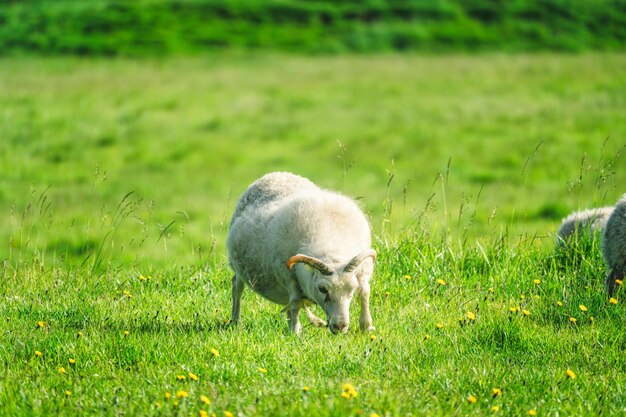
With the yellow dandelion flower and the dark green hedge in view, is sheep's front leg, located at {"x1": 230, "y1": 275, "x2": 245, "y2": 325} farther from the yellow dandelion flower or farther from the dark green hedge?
the dark green hedge

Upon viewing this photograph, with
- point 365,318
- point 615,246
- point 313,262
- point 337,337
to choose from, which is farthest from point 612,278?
point 313,262

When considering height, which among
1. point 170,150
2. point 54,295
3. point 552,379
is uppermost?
point 552,379

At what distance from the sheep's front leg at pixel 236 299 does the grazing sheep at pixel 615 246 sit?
3.27m

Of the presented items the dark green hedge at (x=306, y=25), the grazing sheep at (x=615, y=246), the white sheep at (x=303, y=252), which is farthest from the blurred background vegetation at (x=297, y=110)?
the grazing sheep at (x=615, y=246)

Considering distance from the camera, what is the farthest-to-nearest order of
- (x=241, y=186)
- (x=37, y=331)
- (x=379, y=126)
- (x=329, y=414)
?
(x=379, y=126)
(x=241, y=186)
(x=37, y=331)
(x=329, y=414)

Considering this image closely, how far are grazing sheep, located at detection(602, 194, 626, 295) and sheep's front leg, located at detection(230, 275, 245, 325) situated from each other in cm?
327

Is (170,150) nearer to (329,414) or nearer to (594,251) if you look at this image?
(594,251)

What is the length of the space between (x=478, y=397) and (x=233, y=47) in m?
42.0

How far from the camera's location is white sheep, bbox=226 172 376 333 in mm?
6547

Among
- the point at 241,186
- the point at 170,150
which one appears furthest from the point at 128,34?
the point at 241,186

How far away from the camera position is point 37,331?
6.53 m

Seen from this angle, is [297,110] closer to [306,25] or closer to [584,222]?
[306,25]

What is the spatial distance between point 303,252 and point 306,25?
142 feet

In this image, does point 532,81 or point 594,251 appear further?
point 532,81
